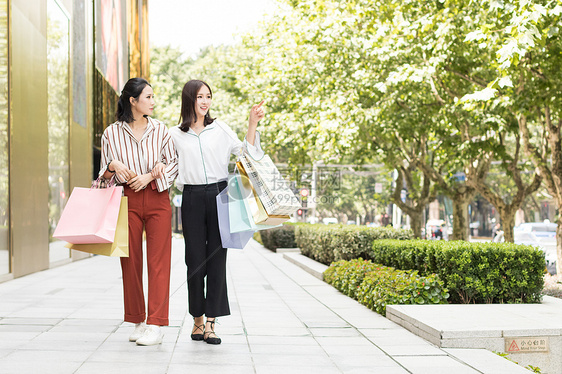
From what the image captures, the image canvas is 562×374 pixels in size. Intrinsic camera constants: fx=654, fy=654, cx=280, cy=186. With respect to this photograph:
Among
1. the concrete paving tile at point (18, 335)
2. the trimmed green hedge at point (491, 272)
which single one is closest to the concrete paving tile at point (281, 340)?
the concrete paving tile at point (18, 335)

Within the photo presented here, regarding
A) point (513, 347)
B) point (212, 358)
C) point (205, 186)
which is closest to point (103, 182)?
point (205, 186)

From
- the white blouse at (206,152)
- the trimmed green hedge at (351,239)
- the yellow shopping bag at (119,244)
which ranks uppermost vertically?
the white blouse at (206,152)

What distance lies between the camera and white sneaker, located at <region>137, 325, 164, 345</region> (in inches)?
197

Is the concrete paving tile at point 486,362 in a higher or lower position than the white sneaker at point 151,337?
lower

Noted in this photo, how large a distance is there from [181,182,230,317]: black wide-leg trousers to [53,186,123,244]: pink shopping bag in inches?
23.0

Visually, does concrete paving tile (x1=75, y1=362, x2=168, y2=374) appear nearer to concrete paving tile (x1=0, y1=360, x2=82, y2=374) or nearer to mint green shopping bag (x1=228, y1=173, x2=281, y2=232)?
concrete paving tile (x1=0, y1=360, x2=82, y2=374)

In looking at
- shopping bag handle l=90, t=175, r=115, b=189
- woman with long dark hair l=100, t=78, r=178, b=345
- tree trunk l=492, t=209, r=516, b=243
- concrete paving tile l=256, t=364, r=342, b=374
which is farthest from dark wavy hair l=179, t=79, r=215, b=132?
tree trunk l=492, t=209, r=516, b=243

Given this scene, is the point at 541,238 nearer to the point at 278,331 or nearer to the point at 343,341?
the point at 278,331

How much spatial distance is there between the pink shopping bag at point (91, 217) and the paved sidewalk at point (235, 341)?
85cm

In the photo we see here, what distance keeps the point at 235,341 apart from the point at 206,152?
1597mm

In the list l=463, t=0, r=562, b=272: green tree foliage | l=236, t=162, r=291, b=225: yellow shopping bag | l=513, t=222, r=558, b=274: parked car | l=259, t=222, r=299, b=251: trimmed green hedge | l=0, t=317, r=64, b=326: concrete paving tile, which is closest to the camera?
l=236, t=162, r=291, b=225: yellow shopping bag

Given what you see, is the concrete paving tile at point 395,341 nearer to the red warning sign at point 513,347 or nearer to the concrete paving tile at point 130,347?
the red warning sign at point 513,347

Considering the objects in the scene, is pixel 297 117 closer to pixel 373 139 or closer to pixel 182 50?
pixel 373 139

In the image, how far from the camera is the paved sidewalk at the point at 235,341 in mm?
4457
